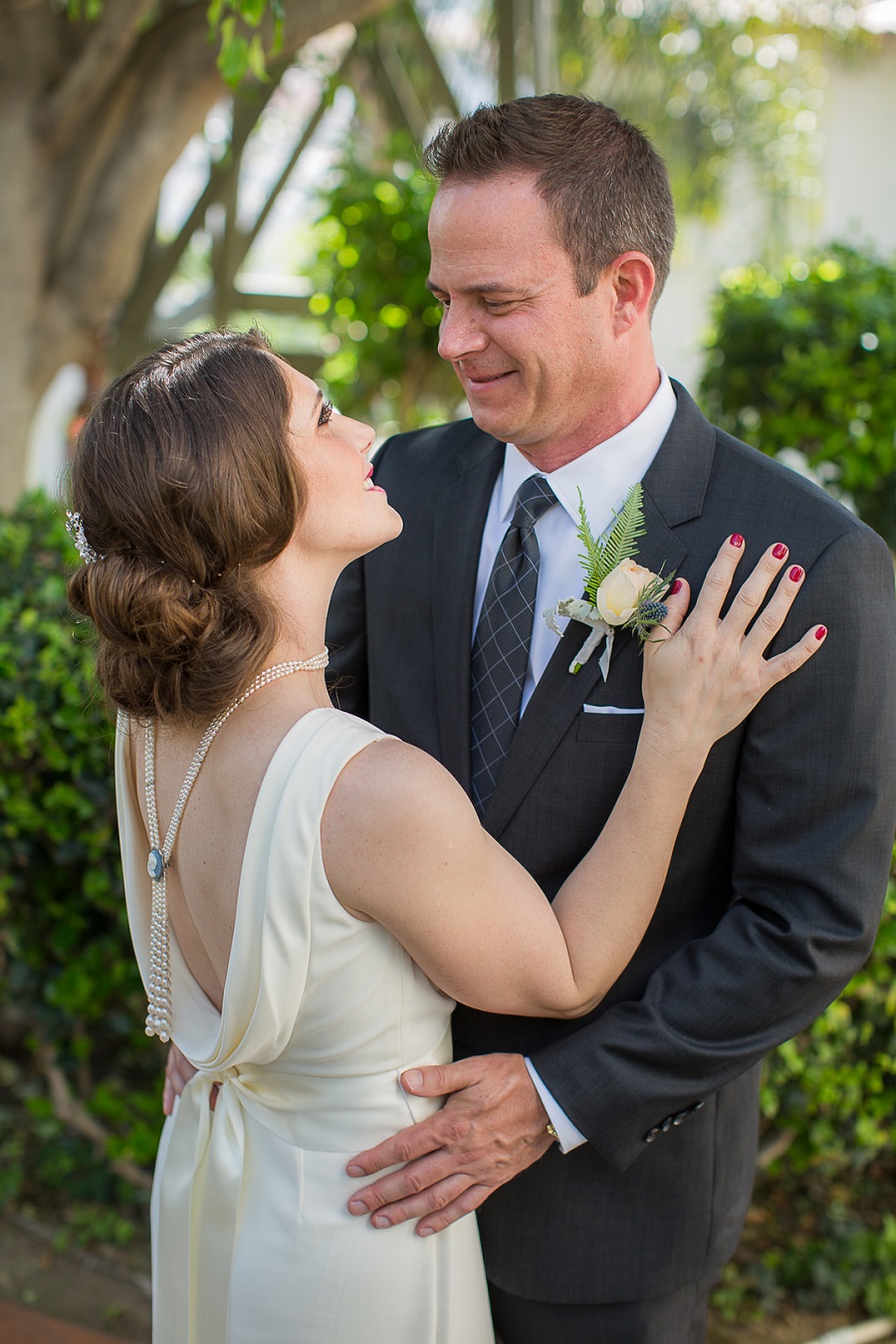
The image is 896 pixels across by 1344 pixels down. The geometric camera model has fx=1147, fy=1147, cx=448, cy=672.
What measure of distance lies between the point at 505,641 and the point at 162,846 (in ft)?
2.29

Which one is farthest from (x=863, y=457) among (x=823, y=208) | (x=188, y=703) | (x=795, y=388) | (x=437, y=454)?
(x=823, y=208)

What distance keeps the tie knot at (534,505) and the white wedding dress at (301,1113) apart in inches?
25.6

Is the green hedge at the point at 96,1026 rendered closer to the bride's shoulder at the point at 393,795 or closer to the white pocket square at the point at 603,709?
the white pocket square at the point at 603,709

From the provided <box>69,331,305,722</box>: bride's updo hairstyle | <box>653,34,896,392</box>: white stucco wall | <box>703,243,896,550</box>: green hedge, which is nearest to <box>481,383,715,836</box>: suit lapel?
<box>69,331,305,722</box>: bride's updo hairstyle

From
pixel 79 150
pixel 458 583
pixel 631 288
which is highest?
pixel 79 150

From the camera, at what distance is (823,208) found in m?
12.1

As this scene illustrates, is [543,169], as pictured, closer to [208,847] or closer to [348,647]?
[348,647]

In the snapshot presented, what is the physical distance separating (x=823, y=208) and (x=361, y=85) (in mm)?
5779

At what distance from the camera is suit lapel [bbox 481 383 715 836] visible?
191 centimetres

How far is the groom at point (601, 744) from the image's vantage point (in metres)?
1.77

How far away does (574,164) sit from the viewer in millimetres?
2016

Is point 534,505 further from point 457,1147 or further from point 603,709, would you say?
point 457,1147

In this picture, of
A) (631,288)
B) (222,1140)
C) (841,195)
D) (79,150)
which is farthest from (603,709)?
(841,195)

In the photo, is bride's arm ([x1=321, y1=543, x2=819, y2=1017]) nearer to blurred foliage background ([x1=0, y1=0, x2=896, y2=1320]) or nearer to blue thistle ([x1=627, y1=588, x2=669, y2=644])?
blue thistle ([x1=627, y1=588, x2=669, y2=644])
